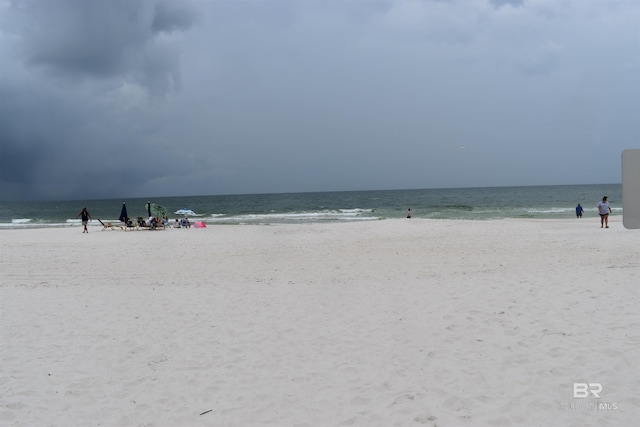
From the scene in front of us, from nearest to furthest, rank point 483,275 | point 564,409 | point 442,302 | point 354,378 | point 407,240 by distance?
point 564,409, point 354,378, point 442,302, point 483,275, point 407,240

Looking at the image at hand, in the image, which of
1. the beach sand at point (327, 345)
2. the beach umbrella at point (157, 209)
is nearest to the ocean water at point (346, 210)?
the beach umbrella at point (157, 209)

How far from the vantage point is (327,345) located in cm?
527

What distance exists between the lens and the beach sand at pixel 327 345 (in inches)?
151

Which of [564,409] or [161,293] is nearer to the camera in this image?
[564,409]

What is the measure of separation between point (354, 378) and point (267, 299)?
3386 millimetres

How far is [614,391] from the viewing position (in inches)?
154

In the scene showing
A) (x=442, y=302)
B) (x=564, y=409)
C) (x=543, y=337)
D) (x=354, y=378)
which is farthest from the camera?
(x=442, y=302)

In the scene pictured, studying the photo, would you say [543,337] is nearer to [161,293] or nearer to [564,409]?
[564,409]

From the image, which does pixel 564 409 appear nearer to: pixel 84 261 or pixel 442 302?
pixel 442 302

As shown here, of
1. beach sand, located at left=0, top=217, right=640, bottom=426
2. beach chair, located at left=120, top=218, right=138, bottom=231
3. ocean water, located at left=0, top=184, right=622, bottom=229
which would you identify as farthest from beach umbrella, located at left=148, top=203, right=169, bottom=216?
beach sand, located at left=0, top=217, right=640, bottom=426

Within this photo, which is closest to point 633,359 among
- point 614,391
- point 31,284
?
point 614,391

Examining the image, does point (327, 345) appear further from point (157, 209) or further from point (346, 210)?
point (346, 210)

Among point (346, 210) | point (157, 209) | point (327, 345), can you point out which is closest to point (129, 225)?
point (157, 209)

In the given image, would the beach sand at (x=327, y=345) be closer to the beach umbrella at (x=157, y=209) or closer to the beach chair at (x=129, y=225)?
the beach chair at (x=129, y=225)
